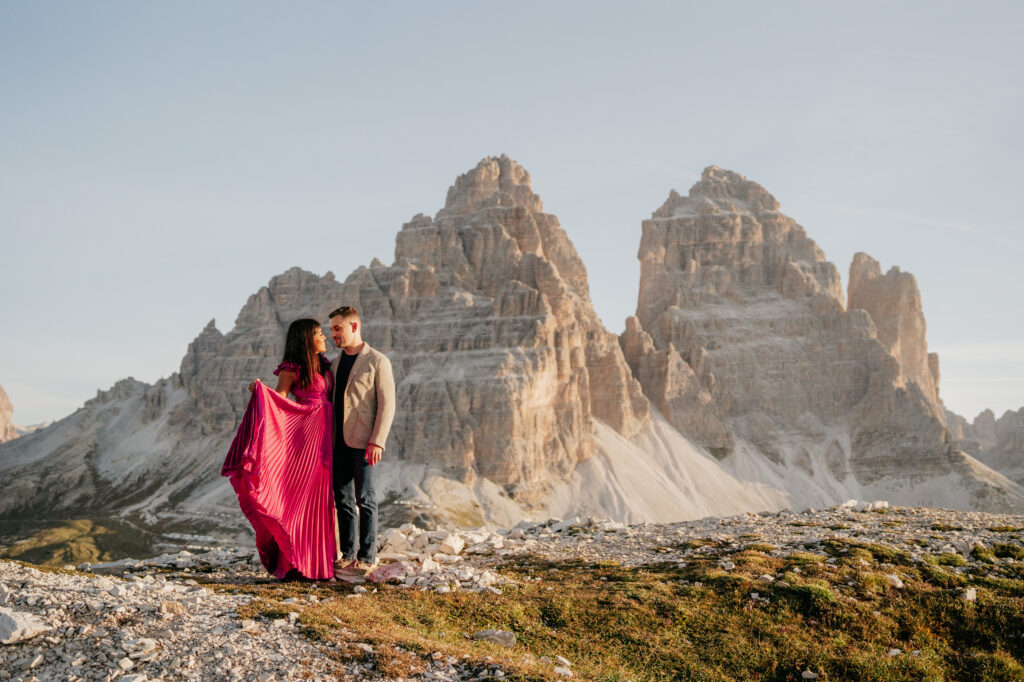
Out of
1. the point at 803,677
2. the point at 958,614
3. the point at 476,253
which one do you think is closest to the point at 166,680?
the point at 803,677

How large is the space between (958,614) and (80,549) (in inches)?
5124

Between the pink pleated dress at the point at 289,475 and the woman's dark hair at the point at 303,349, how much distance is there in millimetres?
146

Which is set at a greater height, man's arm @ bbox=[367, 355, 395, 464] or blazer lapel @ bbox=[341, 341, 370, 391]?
blazer lapel @ bbox=[341, 341, 370, 391]

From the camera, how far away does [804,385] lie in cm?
18638

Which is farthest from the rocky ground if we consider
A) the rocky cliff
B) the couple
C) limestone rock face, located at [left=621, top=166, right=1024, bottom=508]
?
limestone rock face, located at [left=621, top=166, right=1024, bottom=508]

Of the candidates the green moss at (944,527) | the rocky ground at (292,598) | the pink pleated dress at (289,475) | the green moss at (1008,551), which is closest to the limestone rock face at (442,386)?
the green moss at (944,527)

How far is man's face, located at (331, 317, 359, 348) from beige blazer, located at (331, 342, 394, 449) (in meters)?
0.41

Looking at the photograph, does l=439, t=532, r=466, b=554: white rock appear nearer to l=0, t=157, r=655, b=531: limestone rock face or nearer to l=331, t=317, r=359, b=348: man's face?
l=331, t=317, r=359, b=348: man's face

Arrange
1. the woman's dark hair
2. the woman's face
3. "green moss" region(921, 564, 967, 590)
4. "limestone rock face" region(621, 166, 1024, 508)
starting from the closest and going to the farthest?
the woman's dark hair
the woman's face
"green moss" region(921, 564, 967, 590)
"limestone rock face" region(621, 166, 1024, 508)

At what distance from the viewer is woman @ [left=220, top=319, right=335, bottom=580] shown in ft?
45.5

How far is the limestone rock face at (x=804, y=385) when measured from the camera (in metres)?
167

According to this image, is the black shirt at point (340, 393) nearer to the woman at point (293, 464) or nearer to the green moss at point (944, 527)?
the woman at point (293, 464)

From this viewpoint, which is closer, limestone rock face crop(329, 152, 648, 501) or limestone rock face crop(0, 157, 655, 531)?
limestone rock face crop(0, 157, 655, 531)

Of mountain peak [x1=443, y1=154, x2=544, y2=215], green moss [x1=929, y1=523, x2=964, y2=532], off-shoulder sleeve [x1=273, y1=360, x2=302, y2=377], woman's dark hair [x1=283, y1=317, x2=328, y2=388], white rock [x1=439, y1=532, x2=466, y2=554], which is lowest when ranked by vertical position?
green moss [x1=929, y1=523, x2=964, y2=532]
